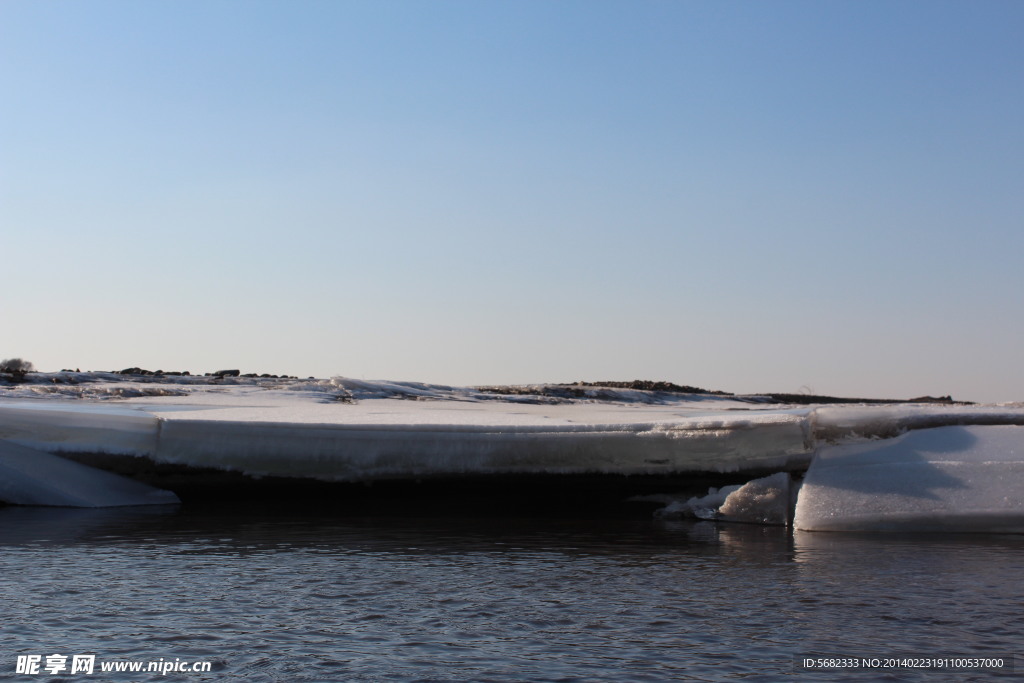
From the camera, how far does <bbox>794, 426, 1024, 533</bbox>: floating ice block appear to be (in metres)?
7.52

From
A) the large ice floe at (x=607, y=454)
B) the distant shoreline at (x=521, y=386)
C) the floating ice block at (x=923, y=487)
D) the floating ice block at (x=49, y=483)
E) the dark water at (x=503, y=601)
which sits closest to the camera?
the dark water at (x=503, y=601)

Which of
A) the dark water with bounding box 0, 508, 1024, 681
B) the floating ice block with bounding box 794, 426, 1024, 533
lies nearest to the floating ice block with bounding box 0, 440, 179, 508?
the dark water with bounding box 0, 508, 1024, 681

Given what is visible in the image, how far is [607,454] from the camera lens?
9141 mm

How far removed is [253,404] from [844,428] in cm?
764

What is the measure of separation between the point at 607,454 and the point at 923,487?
2738mm

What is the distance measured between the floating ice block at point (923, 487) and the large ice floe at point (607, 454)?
0.4 inches

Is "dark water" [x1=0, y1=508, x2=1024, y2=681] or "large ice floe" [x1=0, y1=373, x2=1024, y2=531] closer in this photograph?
"dark water" [x1=0, y1=508, x2=1024, y2=681]

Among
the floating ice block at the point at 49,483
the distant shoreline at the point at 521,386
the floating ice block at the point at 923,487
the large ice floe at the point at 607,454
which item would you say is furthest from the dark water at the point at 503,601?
the distant shoreline at the point at 521,386

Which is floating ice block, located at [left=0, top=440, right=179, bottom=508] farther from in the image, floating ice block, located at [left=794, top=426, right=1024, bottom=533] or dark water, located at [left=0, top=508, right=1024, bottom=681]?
floating ice block, located at [left=794, top=426, right=1024, bottom=533]

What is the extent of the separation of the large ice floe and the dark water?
15.3 inches

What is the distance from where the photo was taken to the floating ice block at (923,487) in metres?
7.52

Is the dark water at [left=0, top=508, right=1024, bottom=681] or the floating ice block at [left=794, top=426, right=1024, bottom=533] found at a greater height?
the floating ice block at [left=794, top=426, right=1024, bottom=533]

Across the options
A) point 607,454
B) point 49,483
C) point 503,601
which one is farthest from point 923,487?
point 49,483

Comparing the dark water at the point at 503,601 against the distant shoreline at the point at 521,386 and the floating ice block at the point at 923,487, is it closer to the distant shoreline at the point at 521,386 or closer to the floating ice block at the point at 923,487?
the floating ice block at the point at 923,487
